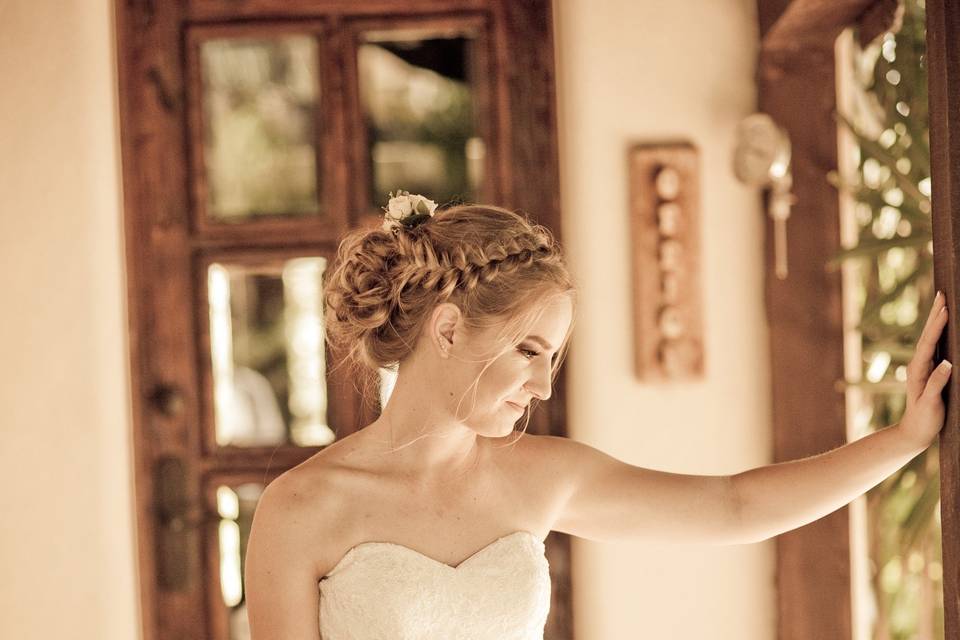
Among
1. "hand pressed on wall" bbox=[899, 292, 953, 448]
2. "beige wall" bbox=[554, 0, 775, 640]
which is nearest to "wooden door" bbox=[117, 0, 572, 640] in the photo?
"beige wall" bbox=[554, 0, 775, 640]

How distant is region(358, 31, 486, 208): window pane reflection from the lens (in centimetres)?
282

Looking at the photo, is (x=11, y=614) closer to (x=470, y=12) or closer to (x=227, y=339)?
(x=227, y=339)

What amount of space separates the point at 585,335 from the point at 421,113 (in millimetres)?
832

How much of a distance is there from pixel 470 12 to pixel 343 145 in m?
0.54

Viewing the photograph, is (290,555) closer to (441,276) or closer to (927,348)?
(441,276)

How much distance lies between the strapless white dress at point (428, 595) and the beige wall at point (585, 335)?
1.00m

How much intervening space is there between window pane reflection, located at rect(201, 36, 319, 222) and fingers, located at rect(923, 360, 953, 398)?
6.31ft

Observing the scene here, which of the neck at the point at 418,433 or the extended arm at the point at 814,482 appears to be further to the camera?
the neck at the point at 418,433

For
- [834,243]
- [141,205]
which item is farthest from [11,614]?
[834,243]

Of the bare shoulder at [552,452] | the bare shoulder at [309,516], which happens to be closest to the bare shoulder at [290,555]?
the bare shoulder at [309,516]

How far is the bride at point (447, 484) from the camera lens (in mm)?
1619

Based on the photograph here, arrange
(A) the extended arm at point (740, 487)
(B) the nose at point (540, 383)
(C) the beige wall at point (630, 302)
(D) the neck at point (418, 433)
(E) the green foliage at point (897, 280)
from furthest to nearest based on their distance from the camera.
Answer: (C) the beige wall at point (630, 302) < (E) the green foliage at point (897, 280) < (D) the neck at point (418, 433) < (B) the nose at point (540, 383) < (A) the extended arm at point (740, 487)

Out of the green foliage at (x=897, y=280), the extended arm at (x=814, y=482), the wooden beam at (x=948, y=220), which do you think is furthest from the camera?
the green foliage at (x=897, y=280)

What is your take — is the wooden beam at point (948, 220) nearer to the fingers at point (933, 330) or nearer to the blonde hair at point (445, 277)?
the fingers at point (933, 330)
